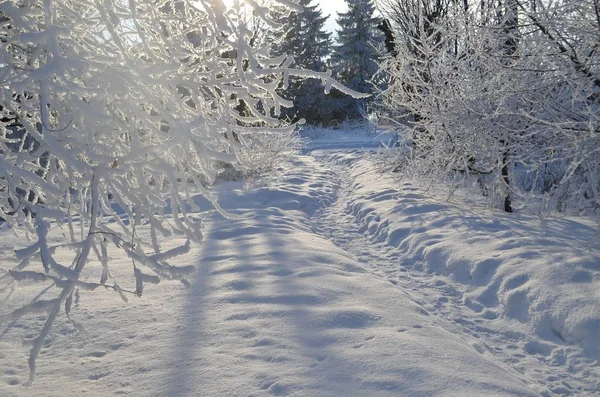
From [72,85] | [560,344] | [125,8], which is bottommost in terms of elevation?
[560,344]

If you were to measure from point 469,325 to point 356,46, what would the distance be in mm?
37815

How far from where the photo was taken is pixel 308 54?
3912 centimetres

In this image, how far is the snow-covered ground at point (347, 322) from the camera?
3.07 meters

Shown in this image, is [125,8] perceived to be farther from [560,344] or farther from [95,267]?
[560,344]

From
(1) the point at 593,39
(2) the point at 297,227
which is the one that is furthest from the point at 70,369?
(1) the point at 593,39

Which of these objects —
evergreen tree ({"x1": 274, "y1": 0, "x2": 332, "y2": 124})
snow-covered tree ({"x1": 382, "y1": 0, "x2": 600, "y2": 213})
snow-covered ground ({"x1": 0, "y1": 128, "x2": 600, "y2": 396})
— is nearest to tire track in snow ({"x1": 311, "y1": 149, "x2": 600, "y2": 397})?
snow-covered ground ({"x1": 0, "y1": 128, "x2": 600, "y2": 396})

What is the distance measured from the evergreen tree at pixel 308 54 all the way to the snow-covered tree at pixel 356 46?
1549 millimetres

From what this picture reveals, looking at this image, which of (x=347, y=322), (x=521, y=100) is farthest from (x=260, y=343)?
(x=521, y=100)

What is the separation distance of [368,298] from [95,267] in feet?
10.7

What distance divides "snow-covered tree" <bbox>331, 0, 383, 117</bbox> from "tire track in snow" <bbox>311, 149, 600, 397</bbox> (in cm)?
3283

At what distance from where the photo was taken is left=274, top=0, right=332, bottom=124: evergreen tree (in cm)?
3706

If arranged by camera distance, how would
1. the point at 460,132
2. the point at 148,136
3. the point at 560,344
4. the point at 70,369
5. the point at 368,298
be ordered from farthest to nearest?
the point at 460,132, the point at 368,298, the point at 560,344, the point at 70,369, the point at 148,136

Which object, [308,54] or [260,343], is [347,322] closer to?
[260,343]

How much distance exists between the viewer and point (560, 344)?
4.05 meters
